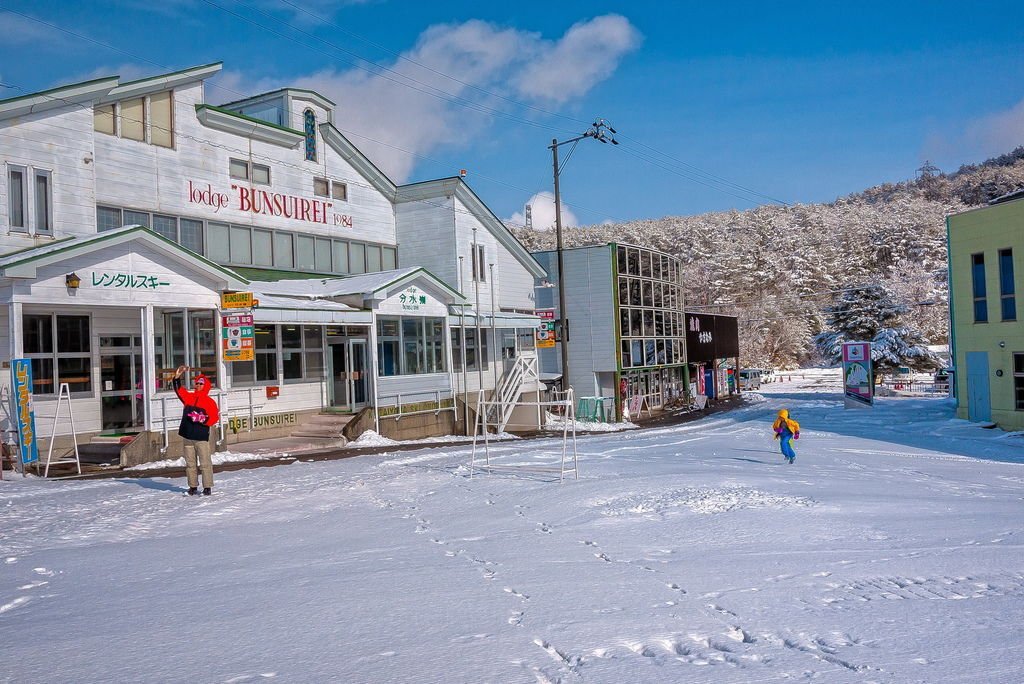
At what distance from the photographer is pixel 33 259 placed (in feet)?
46.5

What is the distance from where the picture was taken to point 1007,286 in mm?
25547

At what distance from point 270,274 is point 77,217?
239 inches

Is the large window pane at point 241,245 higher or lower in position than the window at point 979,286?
higher

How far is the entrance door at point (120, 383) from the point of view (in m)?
17.8

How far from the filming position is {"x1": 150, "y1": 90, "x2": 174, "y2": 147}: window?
814 inches

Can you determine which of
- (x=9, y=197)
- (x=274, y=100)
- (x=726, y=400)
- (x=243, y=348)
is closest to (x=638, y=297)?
(x=726, y=400)

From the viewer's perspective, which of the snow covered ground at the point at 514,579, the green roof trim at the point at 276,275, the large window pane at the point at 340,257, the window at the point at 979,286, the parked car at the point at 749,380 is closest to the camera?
the snow covered ground at the point at 514,579

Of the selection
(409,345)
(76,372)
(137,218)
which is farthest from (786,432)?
(137,218)

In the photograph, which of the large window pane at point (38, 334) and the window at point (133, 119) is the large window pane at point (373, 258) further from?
the large window pane at point (38, 334)

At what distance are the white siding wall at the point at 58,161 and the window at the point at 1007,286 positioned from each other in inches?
1041

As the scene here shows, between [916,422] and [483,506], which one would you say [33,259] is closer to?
[483,506]

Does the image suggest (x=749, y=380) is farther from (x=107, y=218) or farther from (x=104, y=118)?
(x=104, y=118)

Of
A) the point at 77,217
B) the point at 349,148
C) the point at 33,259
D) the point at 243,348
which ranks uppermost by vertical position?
the point at 349,148

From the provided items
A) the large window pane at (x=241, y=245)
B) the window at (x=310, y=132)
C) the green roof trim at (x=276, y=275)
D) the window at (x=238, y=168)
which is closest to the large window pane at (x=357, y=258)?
the green roof trim at (x=276, y=275)
